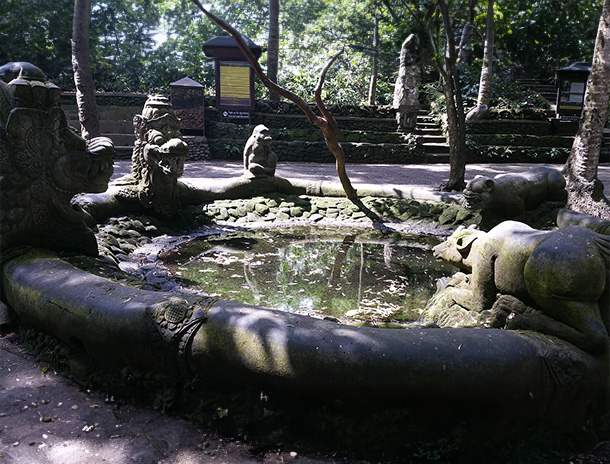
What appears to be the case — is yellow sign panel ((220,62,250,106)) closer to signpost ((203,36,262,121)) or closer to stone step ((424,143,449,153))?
signpost ((203,36,262,121))

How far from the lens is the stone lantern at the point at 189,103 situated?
600 inches

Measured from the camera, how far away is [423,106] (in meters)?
19.0

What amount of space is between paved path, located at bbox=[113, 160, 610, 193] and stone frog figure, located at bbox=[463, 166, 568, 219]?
5.52m

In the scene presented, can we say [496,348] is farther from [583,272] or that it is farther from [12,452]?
[12,452]

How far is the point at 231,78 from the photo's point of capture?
16.0 meters

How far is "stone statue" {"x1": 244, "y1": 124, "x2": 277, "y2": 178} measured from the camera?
9203 millimetres

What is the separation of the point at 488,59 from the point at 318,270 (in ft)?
39.8

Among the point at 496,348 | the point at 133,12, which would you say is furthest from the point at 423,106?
the point at 496,348

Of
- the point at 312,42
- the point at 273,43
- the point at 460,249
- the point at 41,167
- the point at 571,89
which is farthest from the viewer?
the point at 312,42

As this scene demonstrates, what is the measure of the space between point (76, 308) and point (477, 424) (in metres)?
2.46

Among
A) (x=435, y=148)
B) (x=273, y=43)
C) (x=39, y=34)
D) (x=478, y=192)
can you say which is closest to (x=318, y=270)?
(x=478, y=192)

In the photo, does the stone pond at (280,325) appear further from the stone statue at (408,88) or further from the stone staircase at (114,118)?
the stone staircase at (114,118)

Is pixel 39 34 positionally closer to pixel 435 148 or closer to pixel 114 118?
pixel 114 118

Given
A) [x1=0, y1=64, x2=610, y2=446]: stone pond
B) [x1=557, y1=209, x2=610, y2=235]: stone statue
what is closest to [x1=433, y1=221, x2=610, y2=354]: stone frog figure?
[x1=0, y1=64, x2=610, y2=446]: stone pond
